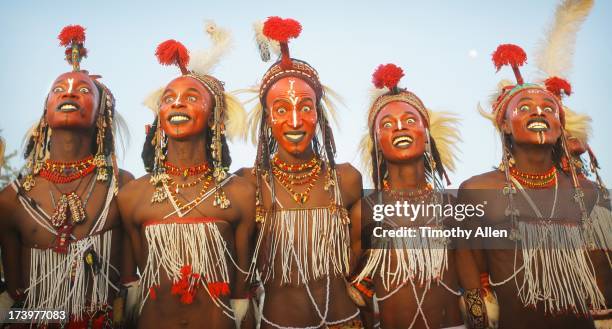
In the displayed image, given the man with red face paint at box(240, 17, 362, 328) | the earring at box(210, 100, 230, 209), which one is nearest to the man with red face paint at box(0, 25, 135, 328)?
the earring at box(210, 100, 230, 209)

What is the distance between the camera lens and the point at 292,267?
419 cm

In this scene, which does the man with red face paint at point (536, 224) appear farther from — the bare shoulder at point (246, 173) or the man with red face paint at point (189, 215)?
the man with red face paint at point (189, 215)

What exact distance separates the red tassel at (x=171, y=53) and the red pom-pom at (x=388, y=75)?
169 cm

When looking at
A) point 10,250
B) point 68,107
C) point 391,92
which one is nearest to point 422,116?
point 391,92

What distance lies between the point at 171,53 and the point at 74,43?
0.98 metres

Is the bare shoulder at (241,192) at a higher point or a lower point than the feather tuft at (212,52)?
lower

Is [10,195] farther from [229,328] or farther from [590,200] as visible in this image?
[590,200]

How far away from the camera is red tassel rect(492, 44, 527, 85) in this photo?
15.7ft

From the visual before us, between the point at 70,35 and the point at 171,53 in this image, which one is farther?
the point at 70,35

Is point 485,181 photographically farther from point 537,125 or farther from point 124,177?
point 124,177

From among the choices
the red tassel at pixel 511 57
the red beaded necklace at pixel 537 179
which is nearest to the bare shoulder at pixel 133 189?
the red beaded necklace at pixel 537 179

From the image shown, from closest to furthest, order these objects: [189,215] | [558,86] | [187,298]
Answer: [187,298] < [189,215] < [558,86]

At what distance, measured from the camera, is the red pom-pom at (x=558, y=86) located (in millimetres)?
4922

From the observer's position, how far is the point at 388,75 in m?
4.64
